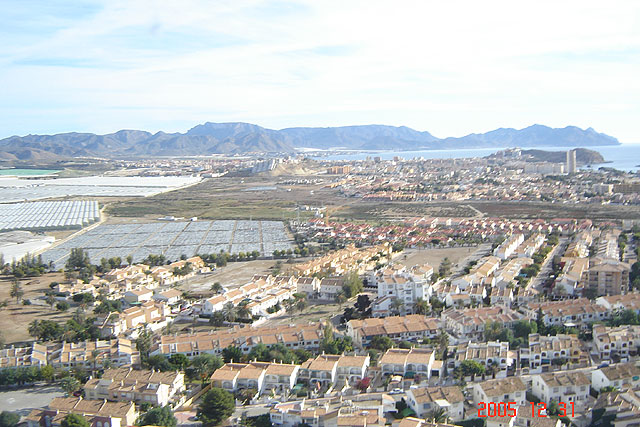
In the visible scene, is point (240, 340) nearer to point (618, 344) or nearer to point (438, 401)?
point (438, 401)

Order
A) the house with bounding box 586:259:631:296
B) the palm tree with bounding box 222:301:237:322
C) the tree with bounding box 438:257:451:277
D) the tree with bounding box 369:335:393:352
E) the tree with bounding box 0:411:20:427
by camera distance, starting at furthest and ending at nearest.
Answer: the tree with bounding box 438:257:451:277
the house with bounding box 586:259:631:296
the palm tree with bounding box 222:301:237:322
the tree with bounding box 369:335:393:352
the tree with bounding box 0:411:20:427

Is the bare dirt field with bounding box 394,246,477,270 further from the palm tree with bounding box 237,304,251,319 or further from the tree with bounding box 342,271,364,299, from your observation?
the palm tree with bounding box 237,304,251,319

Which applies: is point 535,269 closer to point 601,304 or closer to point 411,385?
point 601,304

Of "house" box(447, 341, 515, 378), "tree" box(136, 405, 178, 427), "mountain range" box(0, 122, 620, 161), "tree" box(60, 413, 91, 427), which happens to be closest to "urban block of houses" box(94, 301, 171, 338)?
"tree" box(60, 413, 91, 427)

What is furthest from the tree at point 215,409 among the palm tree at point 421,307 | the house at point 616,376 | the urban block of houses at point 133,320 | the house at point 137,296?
the house at point 137,296

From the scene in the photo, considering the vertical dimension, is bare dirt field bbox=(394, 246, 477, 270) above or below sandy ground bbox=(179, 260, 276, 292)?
above

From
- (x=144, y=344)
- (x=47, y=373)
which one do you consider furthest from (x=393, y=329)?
(x=47, y=373)

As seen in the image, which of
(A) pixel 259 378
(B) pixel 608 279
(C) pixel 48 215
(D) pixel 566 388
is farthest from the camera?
(C) pixel 48 215

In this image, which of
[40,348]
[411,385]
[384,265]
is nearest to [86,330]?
[40,348]
